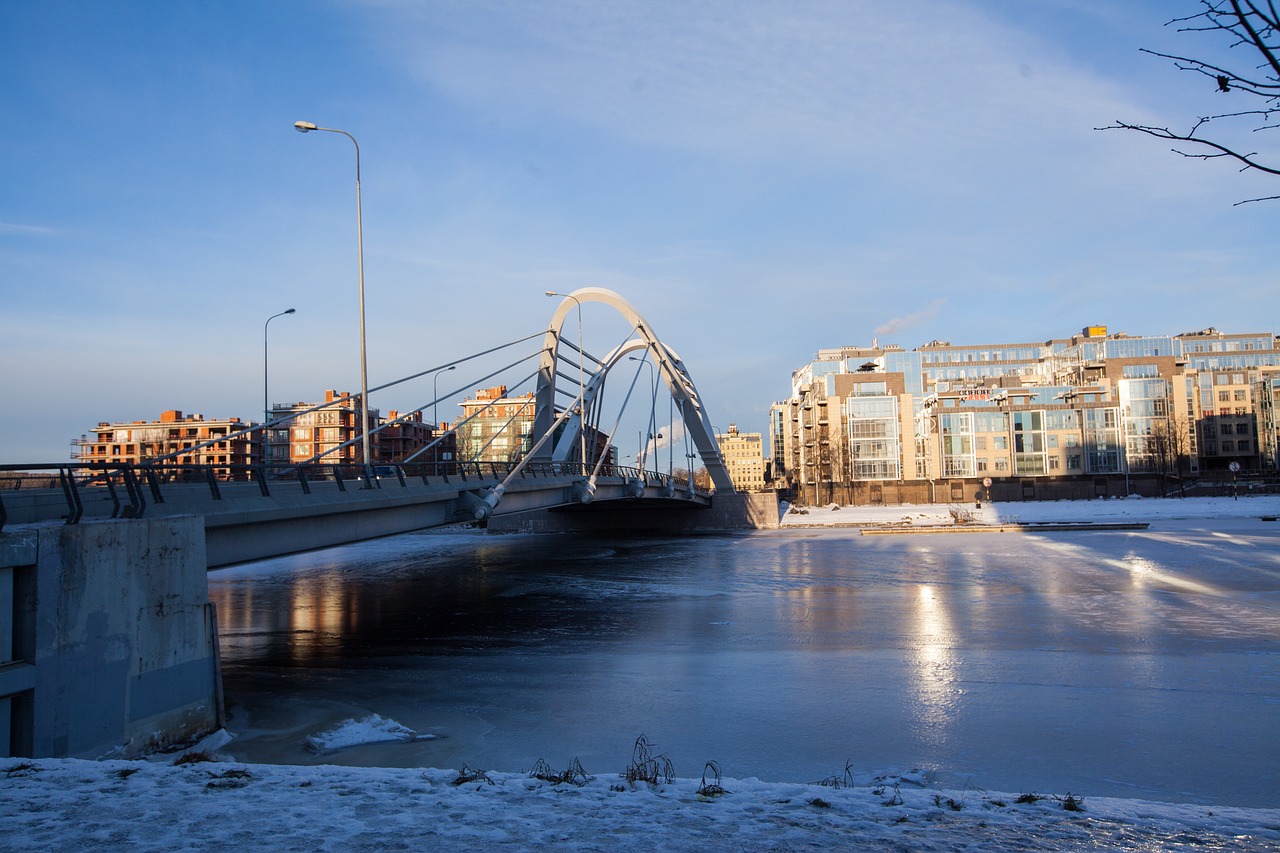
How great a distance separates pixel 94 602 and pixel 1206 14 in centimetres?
1269

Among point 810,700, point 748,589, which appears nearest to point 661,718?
point 810,700

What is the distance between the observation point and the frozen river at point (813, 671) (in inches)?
452

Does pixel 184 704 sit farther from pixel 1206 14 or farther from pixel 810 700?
pixel 1206 14

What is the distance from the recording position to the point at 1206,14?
483cm

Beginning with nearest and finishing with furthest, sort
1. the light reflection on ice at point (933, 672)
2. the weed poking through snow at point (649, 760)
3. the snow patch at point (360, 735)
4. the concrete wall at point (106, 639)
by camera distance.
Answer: the weed poking through snow at point (649, 760), the concrete wall at point (106, 639), the snow patch at point (360, 735), the light reflection on ice at point (933, 672)

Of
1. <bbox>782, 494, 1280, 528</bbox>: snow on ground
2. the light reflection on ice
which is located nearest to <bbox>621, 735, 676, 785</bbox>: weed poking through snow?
the light reflection on ice

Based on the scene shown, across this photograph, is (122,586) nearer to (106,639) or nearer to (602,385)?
(106,639)

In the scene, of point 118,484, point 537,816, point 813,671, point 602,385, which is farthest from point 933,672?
point 602,385

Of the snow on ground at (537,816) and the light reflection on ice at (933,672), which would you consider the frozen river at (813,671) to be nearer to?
the light reflection on ice at (933,672)

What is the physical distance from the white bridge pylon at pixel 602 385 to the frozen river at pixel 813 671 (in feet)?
58.0

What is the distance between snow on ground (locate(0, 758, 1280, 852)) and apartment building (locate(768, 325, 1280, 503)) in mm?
83717

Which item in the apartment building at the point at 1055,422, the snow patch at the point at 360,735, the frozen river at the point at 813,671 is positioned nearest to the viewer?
the frozen river at the point at 813,671

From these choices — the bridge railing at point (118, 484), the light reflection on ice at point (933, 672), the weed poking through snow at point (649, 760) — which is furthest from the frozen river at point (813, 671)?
the bridge railing at point (118, 484)

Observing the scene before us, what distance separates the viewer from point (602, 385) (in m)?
63.2
